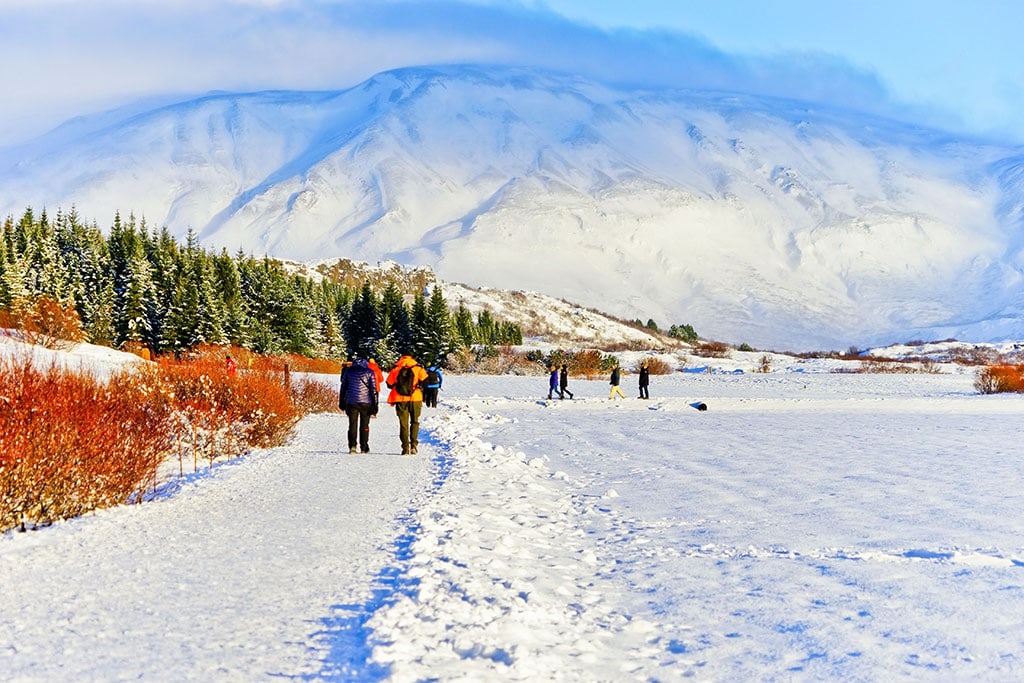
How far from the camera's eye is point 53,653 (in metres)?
4.83

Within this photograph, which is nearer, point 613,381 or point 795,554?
point 795,554

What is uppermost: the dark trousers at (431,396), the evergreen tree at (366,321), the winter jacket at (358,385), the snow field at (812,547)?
the evergreen tree at (366,321)

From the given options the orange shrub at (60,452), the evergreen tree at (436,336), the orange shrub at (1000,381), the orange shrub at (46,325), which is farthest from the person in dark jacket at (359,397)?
the evergreen tree at (436,336)

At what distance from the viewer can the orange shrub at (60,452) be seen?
845 cm

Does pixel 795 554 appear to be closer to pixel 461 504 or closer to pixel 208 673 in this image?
pixel 461 504

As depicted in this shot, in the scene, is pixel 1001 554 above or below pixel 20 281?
below

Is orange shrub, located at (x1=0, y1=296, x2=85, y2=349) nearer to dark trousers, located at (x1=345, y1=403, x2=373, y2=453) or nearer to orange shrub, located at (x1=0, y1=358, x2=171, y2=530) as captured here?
dark trousers, located at (x1=345, y1=403, x2=373, y2=453)

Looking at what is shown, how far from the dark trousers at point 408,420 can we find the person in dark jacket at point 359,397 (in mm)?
686

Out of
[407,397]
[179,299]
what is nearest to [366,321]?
[179,299]

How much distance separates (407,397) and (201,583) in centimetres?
895

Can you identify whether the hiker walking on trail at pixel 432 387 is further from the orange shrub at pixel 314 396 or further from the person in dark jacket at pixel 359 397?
the person in dark jacket at pixel 359 397

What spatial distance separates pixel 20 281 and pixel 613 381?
136 ft

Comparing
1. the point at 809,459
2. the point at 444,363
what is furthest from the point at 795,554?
the point at 444,363

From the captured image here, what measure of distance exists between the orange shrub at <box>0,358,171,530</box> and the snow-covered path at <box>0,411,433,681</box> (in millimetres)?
327
